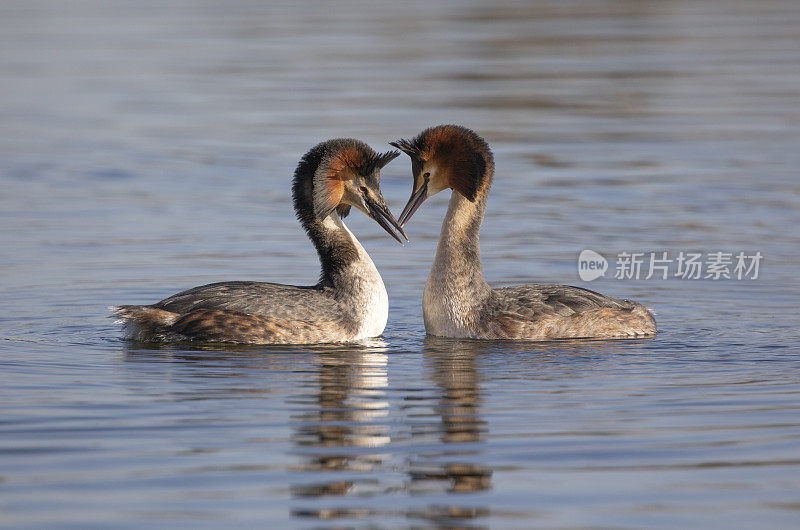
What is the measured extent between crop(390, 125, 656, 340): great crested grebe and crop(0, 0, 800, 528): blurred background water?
296 millimetres

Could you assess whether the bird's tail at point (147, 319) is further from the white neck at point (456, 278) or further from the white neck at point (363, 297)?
the white neck at point (456, 278)

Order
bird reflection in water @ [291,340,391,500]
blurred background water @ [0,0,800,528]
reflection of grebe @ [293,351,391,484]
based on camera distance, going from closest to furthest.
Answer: blurred background water @ [0,0,800,528]
bird reflection in water @ [291,340,391,500]
reflection of grebe @ [293,351,391,484]

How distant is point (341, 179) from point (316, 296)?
1.04 metres

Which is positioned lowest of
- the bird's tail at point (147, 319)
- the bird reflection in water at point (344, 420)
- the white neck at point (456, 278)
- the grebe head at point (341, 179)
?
the bird reflection in water at point (344, 420)

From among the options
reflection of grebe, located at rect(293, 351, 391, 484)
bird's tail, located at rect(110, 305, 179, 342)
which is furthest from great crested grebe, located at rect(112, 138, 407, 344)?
reflection of grebe, located at rect(293, 351, 391, 484)

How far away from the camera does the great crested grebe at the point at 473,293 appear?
11.9 m

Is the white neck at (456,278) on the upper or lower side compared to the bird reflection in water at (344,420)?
upper

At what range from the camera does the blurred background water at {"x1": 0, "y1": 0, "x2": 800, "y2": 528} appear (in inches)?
308

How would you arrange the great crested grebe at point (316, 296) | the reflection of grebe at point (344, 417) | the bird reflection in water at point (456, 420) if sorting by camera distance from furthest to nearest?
the great crested grebe at point (316, 296)
the reflection of grebe at point (344, 417)
the bird reflection in water at point (456, 420)

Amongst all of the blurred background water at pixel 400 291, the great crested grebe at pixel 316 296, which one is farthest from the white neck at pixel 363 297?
the blurred background water at pixel 400 291

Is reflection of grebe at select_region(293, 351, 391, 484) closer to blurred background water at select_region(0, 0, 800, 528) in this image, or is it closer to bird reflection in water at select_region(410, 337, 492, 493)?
blurred background water at select_region(0, 0, 800, 528)

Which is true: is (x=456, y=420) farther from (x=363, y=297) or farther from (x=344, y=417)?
(x=363, y=297)

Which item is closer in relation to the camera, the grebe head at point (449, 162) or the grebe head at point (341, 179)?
the grebe head at point (449, 162)

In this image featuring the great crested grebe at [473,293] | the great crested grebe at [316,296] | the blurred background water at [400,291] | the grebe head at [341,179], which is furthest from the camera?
the grebe head at [341,179]
